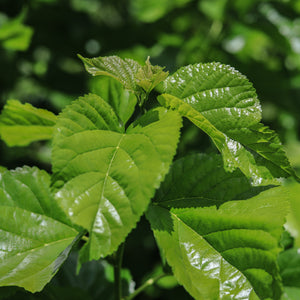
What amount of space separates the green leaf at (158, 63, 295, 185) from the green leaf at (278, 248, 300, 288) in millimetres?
397

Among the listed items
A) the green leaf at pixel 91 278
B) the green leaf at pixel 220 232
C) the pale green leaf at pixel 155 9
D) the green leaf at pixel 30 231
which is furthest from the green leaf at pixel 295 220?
the pale green leaf at pixel 155 9

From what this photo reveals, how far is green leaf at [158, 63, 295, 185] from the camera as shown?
76 centimetres

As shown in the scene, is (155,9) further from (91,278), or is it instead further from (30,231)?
(30,231)

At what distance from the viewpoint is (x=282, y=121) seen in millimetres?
2709

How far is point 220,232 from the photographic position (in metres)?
0.76

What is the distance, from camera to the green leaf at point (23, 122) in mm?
920

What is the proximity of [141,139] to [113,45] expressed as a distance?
199 centimetres

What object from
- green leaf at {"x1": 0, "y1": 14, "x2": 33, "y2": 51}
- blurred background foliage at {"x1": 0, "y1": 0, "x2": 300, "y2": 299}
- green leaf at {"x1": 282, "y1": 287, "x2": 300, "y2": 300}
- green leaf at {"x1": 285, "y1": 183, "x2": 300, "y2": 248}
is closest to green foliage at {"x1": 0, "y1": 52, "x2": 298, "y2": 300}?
green leaf at {"x1": 282, "y1": 287, "x2": 300, "y2": 300}

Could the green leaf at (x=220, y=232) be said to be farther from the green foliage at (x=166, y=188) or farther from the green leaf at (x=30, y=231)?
the green leaf at (x=30, y=231)

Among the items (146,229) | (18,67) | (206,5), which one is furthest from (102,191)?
(18,67)

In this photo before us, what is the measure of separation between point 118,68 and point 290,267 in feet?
2.53

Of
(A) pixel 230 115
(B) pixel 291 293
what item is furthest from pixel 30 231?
(B) pixel 291 293

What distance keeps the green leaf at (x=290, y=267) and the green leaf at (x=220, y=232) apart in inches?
14.0

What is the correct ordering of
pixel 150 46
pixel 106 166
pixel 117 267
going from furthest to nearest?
pixel 150 46 → pixel 117 267 → pixel 106 166
